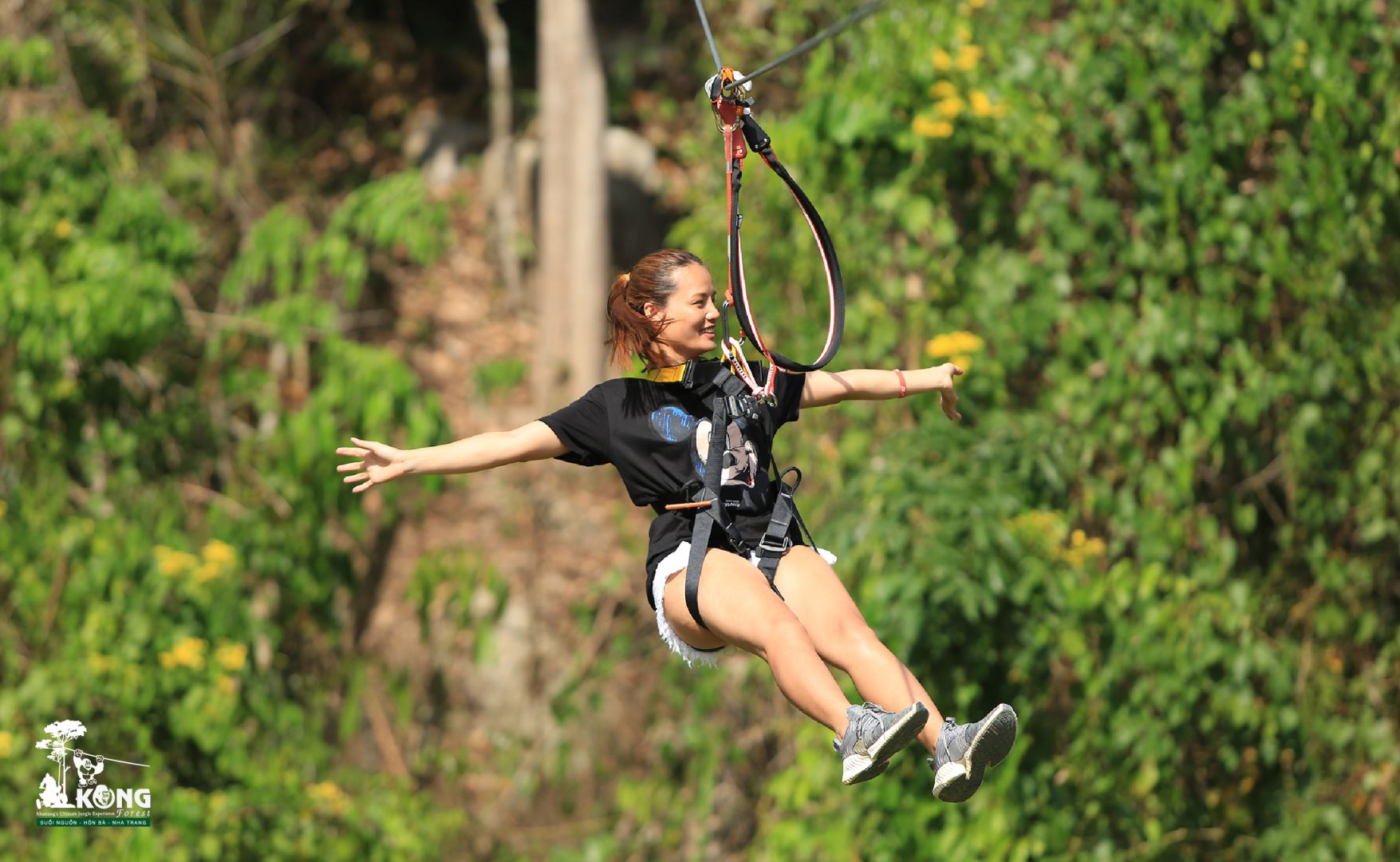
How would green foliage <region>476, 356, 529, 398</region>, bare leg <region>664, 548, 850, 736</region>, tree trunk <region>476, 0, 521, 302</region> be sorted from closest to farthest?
bare leg <region>664, 548, 850, 736</region>, green foliage <region>476, 356, 529, 398</region>, tree trunk <region>476, 0, 521, 302</region>

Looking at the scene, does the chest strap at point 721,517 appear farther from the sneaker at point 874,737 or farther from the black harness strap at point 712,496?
the sneaker at point 874,737

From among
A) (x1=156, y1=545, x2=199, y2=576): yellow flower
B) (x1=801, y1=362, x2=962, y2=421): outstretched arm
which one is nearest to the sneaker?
(x1=801, y1=362, x2=962, y2=421): outstretched arm

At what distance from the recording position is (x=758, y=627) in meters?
3.17

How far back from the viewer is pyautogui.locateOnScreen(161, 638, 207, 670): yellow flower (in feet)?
22.0

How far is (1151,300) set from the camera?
5.99 m

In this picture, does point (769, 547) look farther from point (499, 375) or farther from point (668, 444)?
point (499, 375)

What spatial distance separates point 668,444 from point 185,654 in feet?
12.8

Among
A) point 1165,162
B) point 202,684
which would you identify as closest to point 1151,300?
point 1165,162

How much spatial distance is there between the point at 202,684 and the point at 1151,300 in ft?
12.7

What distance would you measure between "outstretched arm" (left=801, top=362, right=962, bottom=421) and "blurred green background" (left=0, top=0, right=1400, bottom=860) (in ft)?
6.29

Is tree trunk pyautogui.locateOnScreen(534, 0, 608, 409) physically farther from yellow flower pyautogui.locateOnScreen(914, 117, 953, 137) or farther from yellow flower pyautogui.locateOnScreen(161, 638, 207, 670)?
yellow flower pyautogui.locateOnScreen(914, 117, 953, 137)

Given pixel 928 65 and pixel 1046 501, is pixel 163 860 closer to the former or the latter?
pixel 1046 501

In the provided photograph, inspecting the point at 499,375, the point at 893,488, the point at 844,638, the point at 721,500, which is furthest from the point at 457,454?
the point at 499,375

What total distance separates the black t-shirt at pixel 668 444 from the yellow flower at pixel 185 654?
374 centimetres
